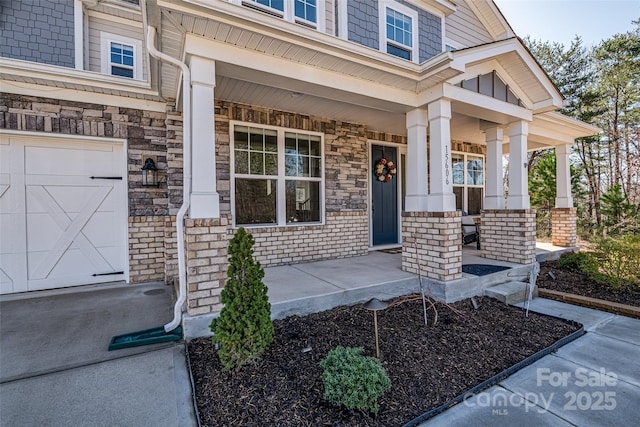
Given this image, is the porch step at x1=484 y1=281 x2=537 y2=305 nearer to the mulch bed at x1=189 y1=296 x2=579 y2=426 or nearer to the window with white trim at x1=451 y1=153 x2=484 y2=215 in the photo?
the mulch bed at x1=189 y1=296 x2=579 y2=426

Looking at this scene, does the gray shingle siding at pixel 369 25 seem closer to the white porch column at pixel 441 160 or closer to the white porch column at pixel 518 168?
the white porch column at pixel 441 160

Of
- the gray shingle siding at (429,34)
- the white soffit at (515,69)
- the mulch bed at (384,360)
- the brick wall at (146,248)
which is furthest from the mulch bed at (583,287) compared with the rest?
the brick wall at (146,248)

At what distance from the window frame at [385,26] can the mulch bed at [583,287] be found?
13.9ft

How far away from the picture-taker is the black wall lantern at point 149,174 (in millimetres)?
4406

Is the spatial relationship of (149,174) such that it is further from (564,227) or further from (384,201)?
(564,227)

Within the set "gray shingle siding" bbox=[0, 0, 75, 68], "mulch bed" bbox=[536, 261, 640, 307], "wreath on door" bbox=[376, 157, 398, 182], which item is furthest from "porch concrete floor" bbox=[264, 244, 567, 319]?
"gray shingle siding" bbox=[0, 0, 75, 68]

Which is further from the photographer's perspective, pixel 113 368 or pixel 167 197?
pixel 167 197

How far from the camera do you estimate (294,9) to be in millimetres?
3938

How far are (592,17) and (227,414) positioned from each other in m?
13.7

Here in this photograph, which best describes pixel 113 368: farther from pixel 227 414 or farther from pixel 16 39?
pixel 16 39

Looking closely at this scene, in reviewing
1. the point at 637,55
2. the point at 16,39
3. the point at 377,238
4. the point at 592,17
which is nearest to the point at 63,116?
the point at 16,39

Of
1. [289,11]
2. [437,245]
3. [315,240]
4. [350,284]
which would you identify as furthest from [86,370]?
[289,11]

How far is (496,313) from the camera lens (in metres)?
3.47

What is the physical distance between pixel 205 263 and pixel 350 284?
1803mm
